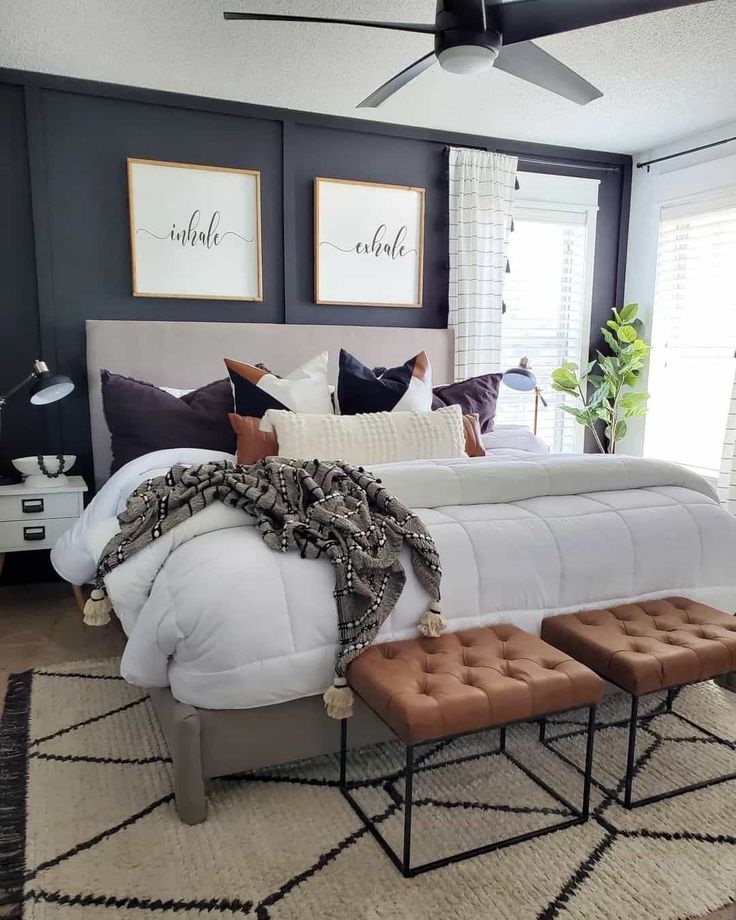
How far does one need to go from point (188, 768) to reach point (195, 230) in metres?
2.91

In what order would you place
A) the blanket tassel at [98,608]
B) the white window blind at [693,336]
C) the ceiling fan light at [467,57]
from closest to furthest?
the blanket tassel at [98,608], the ceiling fan light at [467,57], the white window blind at [693,336]

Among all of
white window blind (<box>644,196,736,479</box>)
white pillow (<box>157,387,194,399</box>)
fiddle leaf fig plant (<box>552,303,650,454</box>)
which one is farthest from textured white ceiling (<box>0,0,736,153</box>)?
white pillow (<box>157,387,194,399</box>)

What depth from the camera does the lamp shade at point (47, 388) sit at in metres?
3.20

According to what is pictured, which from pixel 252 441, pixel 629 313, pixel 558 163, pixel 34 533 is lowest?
pixel 34 533

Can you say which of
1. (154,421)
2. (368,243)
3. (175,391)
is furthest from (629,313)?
(154,421)

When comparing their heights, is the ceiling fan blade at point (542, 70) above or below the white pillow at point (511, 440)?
above

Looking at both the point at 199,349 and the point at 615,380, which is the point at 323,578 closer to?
the point at 199,349

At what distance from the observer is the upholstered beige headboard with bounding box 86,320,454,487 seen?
12.1ft

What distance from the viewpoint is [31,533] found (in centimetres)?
335

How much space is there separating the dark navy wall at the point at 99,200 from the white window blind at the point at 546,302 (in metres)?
1.13

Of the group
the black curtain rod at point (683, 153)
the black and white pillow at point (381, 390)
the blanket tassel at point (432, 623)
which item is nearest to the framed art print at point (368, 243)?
the black and white pillow at point (381, 390)

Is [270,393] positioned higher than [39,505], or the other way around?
[270,393]

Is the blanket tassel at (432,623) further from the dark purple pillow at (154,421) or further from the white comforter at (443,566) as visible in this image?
the dark purple pillow at (154,421)

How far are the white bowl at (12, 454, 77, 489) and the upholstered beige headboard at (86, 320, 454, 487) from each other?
226mm
